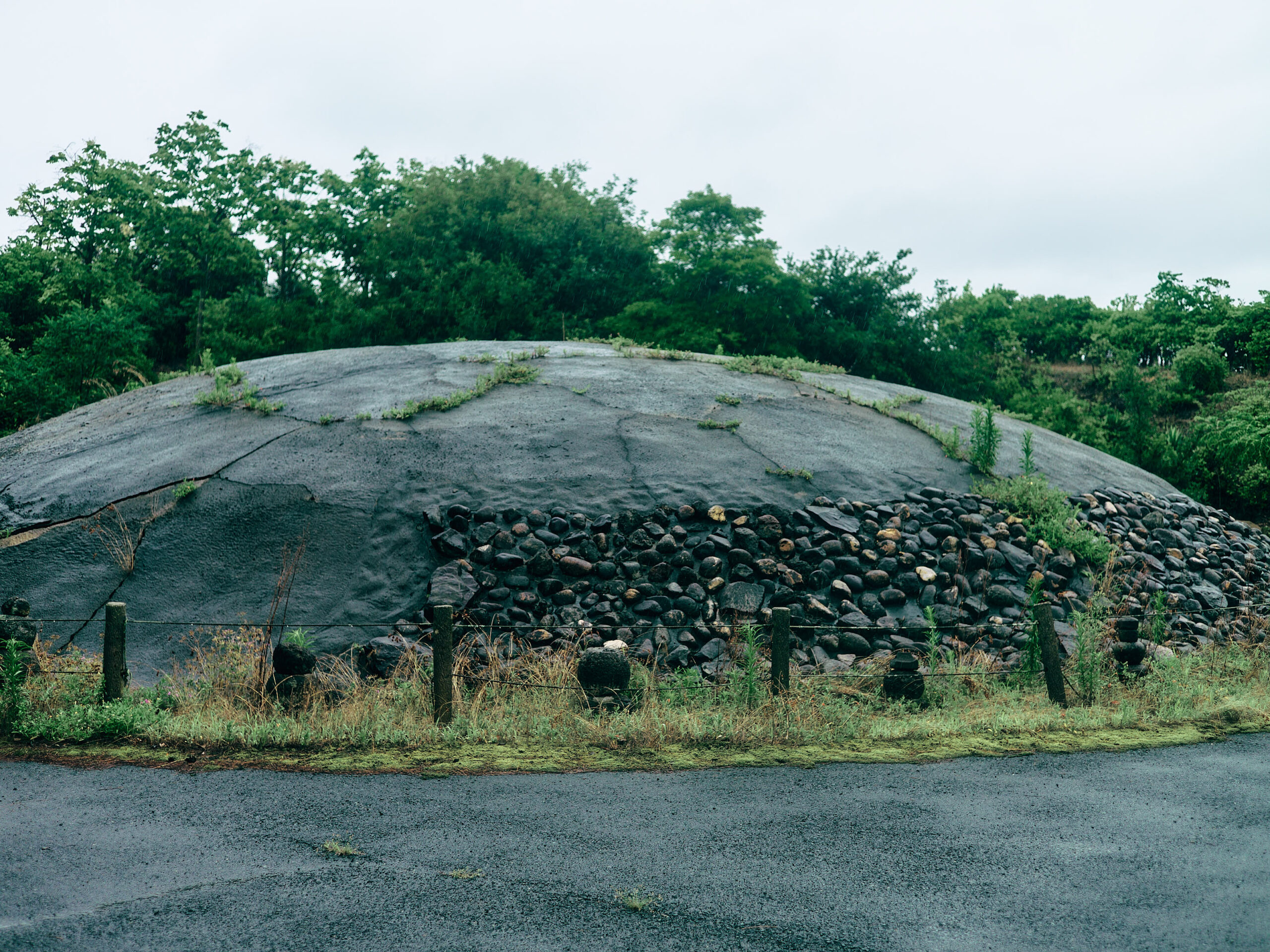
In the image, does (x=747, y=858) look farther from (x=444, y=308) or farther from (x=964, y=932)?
(x=444, y=308)

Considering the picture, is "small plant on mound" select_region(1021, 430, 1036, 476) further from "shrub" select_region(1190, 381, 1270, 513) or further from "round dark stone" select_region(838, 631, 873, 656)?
"shrub" select_region(1190, 381, 1270, 513)

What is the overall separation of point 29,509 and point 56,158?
89.6 ft

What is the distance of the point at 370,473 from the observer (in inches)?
417

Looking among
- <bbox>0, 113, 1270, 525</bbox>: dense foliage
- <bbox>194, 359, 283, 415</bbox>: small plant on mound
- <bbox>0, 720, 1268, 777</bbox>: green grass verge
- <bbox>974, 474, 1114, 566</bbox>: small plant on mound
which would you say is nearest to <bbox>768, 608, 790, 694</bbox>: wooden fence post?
<bbox>0, 720, 1268, 777</bbox>: green grass verge

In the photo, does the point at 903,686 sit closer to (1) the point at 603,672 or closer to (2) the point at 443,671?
(1) the point at 603,672

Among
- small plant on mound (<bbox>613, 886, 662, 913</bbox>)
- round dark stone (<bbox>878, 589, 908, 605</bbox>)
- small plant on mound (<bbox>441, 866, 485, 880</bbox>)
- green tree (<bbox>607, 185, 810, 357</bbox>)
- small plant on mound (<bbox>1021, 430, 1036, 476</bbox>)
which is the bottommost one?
small plant on mound (<bbox>441, 866, 485, 880</bbox>)

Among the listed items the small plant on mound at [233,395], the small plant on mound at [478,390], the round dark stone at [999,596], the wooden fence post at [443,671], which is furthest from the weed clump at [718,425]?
the small plant on mound at [233,395]

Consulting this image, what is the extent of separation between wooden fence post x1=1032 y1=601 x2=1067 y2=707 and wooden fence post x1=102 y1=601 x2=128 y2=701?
783cm

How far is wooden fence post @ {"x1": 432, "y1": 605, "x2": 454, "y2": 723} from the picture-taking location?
267 inches

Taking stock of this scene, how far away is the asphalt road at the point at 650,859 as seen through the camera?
3.60 m

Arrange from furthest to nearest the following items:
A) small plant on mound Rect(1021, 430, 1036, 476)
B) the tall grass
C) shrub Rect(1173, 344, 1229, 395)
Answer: shrub Rect(1173, 344, 1229, 395) < small plant on mound Rect(1021, 430, 1036, 476) < the tall grass

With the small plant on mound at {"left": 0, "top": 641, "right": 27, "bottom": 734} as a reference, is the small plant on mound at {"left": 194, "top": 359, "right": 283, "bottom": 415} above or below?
above

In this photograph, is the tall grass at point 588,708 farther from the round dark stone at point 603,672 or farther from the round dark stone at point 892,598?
the round dark stone at point 892,598

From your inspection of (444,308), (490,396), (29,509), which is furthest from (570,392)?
(444,308)
